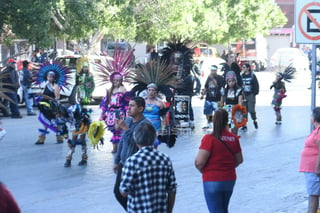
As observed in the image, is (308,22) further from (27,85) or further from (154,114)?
(27,85)

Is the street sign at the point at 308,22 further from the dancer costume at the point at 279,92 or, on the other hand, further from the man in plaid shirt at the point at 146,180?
the dancer costume at the point at 279,92

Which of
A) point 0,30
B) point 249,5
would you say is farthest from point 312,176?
point 249,5

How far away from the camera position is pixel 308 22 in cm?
895

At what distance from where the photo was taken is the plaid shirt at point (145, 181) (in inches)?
233

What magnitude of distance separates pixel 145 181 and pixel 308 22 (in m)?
3.94

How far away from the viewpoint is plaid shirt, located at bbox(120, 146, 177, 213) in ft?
19.4

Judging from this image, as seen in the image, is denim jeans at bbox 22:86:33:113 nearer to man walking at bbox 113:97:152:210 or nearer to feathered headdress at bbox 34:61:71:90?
feathered headdress at bbox 34:61:71:90

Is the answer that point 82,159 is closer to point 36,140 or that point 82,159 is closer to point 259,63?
point 36,140

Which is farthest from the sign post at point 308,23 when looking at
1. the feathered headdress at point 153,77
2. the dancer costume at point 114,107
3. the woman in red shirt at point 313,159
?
the dancer costume at point 114,107

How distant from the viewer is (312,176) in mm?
8086

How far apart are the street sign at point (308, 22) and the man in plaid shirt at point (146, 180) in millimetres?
3489

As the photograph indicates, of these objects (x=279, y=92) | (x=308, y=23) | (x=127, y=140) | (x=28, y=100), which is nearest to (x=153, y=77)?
(x=308, y=23)

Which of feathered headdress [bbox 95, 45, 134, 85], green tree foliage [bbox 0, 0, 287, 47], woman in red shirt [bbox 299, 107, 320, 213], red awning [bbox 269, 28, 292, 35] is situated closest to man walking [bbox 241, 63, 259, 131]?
green tree foliage [bbox 0, 0, 287, 47]

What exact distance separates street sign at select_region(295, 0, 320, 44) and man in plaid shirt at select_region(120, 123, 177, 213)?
3.49 metres
